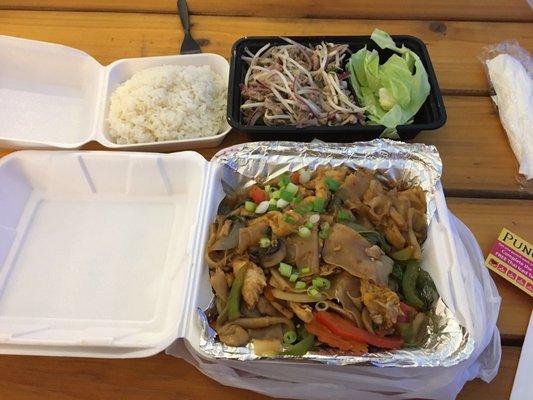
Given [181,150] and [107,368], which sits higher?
[181,150]

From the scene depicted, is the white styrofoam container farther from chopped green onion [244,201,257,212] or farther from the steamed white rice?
chopped green onion [244,201,257,212]

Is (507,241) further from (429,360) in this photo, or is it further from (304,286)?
(304,286)

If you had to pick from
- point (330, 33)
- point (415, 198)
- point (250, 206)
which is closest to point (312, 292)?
point (250, 206)

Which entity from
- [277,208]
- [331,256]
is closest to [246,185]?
[277,208]

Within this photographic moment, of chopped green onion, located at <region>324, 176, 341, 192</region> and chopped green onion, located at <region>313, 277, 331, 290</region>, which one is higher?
chopped green onion, located at <region>324, 176, 341, 192</region>

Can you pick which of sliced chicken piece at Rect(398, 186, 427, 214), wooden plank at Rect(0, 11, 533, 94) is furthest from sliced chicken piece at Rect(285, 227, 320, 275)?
wooden plank at Rect(0, 11, 533, 94)
